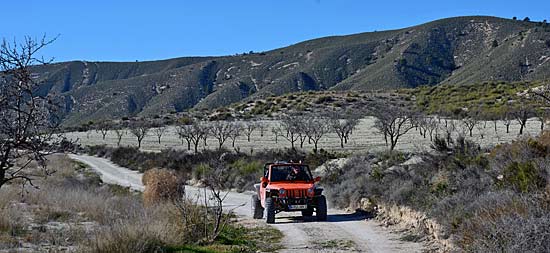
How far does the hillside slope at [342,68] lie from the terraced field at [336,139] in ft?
108

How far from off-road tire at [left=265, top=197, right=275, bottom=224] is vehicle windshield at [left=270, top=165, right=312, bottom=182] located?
3.81ft

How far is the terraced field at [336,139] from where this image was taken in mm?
53469

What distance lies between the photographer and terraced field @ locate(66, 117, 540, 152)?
53.5 meters


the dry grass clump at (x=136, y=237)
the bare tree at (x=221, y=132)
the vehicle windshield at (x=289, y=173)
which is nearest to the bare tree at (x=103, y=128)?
the bare tree at (x=221, y=132)

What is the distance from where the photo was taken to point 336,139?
221 feet

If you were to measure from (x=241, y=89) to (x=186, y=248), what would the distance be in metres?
121

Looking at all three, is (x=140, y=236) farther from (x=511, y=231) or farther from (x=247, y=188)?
(x=247, y=188)

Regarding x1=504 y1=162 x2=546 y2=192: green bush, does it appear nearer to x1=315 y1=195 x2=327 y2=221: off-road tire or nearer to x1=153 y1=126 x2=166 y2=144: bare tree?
x1=315 y1=195 x2=327 y2=221: off-road tire

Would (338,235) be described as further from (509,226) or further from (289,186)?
(509,226)

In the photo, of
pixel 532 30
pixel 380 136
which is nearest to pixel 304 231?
pixel 380 136

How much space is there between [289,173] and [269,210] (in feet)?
5.32

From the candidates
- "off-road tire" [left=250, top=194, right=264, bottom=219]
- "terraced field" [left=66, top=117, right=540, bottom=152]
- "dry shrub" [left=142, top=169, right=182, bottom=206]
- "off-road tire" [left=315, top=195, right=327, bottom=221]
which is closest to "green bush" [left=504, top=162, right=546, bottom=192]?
"off-road tire" [left=315, top=195, right=327, bottom=221]

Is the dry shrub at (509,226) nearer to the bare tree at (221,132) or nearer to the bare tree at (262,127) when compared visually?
the bare tree at (221,132)

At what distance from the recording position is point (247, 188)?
1258 inches
